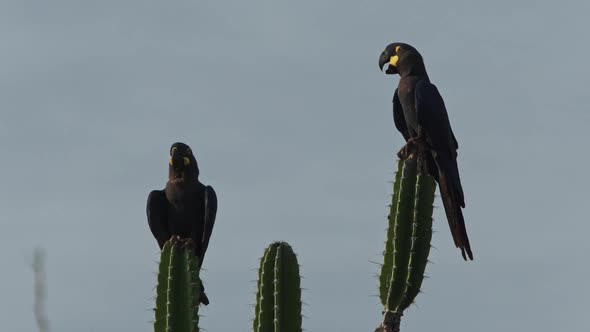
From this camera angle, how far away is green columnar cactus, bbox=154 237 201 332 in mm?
5730

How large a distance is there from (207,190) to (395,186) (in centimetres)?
337

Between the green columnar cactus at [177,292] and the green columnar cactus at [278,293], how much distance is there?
1.43 ft

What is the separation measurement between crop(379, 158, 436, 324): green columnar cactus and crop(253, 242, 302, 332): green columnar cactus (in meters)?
0.78

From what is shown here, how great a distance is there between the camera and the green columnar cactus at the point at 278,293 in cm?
546

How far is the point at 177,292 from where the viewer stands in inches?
231

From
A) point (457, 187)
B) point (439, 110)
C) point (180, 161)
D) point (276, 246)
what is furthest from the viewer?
point (180, 161)

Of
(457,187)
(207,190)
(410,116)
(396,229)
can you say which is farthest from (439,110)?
(396,229)

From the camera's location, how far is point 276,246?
221 inches

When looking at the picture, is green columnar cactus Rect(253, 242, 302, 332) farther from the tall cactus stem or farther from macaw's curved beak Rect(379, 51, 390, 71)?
macaw's curved beak Rect(379, 51, 390, 71)

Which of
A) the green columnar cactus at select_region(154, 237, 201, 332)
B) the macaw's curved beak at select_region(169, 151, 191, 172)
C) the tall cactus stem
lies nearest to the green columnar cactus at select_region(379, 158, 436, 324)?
the tall cactus stem

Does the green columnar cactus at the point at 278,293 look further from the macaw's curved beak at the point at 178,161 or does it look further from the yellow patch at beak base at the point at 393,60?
the yellow patch at beak base at the point at 393,60

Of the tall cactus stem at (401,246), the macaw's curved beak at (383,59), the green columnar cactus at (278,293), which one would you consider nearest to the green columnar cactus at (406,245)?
the tall cactus stem at (401,246)

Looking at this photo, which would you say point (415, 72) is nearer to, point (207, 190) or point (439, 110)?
point (439, 110)

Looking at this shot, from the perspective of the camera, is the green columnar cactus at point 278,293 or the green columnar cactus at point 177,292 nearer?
the green columnar cactus at point 278,293
